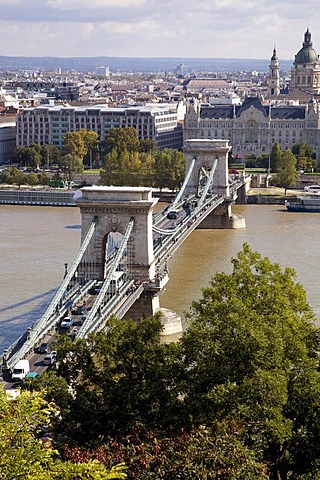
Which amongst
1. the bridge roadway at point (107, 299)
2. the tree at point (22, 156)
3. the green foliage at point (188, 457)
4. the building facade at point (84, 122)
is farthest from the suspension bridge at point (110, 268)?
the building facade at point (84, 122)

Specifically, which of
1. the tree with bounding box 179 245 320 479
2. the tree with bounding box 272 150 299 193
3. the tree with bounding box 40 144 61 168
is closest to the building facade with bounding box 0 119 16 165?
the tree with bounding box 40 144 61 168

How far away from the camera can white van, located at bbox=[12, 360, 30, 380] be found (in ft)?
56.7

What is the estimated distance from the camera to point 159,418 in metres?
13.9

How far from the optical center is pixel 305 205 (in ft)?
159

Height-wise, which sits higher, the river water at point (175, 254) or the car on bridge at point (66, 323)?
the car on bridge at point (66, 323)

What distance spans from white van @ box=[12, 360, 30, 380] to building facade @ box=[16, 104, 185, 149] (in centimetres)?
4988

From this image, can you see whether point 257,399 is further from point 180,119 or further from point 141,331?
point 180,119

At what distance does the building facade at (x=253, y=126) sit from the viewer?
65500 mm

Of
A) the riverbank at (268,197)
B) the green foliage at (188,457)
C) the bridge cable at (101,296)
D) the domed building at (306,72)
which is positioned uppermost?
the domed building at (306,72)

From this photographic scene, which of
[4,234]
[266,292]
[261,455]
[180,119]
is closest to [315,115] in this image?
[180,119]

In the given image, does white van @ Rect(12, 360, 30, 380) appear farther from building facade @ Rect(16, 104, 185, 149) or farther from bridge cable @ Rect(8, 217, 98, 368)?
building facade @ Rect(16, 104, 185, 149)

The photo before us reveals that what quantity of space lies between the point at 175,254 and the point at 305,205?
51.7 ft

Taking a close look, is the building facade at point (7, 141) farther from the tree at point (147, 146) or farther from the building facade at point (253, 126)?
the building facade at point (253, 126)

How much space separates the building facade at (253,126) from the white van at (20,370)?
48.7 meters
